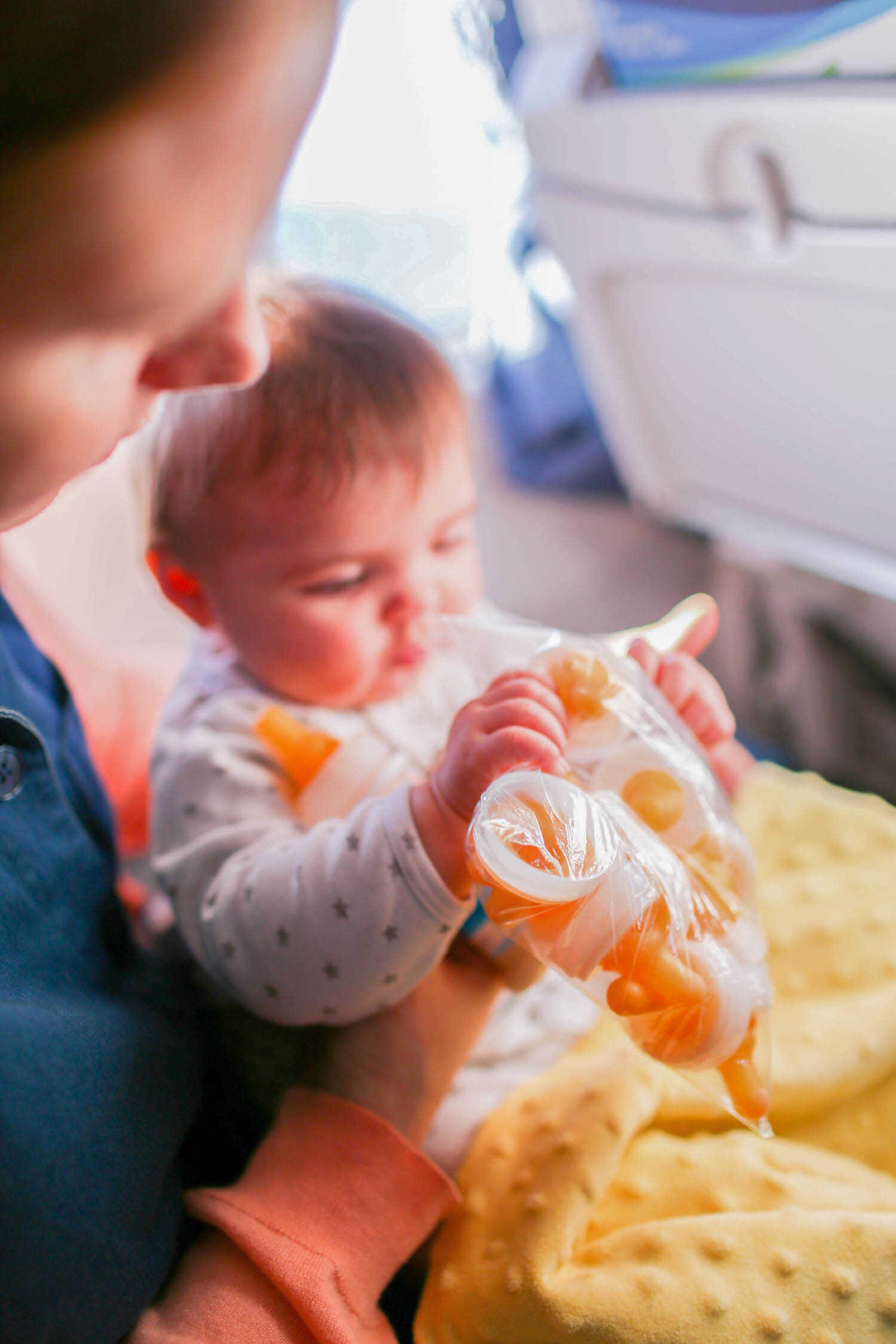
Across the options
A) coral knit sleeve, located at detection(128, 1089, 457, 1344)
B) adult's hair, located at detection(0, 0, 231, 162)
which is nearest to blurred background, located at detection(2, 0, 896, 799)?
adult's hair, located at detection(0, 0, 231, 162)

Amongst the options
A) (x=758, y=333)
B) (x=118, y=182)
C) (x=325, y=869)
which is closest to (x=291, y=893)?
(x=325, y=869)

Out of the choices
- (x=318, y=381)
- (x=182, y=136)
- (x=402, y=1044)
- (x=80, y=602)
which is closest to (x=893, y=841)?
(x=402, y=1044)

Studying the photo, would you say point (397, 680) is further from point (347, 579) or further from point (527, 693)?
point (527, 693)

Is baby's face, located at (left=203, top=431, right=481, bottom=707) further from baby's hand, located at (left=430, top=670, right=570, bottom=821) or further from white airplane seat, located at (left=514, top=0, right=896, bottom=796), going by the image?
white airplane seat, located at (left=514, top=0, right=896, bottom=796)

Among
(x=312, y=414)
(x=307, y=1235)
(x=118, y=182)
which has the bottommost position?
(x=307, y=1235)

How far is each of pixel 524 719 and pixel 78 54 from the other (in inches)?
11.3

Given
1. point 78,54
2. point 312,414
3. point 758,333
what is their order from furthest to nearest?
point 758,333
point 312,414
point 78,54

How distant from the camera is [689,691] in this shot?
57cm

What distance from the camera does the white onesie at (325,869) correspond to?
490 millimetres

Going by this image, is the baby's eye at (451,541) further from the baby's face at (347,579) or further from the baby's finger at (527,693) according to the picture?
the baby's finger at (527,693)

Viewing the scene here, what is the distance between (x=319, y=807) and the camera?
0.61 metres

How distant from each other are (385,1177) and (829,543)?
70 centimetres

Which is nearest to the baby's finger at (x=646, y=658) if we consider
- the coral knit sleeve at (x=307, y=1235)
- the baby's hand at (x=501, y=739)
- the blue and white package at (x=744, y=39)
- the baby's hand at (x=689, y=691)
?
the baby's hand at (x=689, y=691)

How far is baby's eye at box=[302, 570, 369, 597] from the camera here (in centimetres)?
64
